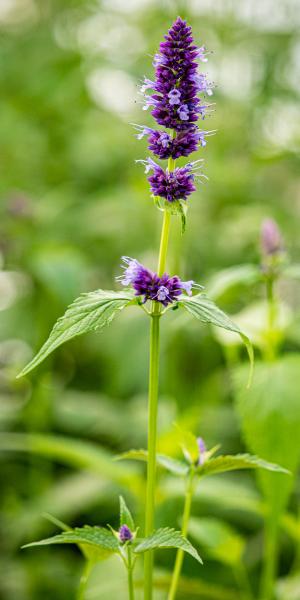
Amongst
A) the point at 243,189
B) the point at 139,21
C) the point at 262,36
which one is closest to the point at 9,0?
the point at 139,21

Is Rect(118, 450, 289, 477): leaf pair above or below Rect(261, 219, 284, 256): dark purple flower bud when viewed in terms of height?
below

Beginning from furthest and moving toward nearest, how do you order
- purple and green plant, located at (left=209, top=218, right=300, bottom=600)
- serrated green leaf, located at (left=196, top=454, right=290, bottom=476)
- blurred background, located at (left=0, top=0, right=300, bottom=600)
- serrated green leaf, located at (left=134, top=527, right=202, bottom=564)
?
blurred background, located at (left=0, top=0, right=300, bottom=600), purple and green plant, located at (left=209, top=218, right=300, bottom=600), serrated green leaf, located at (left=196, top=454, right=290, bottom=476), serrated green leaf, located at (left=134, top=527, right=202, bottom=564)

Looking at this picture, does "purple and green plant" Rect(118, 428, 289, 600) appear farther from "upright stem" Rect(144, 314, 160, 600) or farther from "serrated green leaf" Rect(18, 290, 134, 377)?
"serrated green leaf" Rect(18, 290, 134, 377)

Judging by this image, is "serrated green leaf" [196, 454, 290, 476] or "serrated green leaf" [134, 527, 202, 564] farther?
"serrated green leaf" [196, 454, 290, 476]

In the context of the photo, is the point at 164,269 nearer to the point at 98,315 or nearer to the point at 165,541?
the point at 98,315

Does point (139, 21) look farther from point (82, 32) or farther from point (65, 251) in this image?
point (65, 251)

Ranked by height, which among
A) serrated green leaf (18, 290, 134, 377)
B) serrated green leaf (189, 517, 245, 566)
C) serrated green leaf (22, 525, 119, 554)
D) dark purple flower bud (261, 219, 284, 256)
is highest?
dark purple flower bud (261, 219, 284, 256)

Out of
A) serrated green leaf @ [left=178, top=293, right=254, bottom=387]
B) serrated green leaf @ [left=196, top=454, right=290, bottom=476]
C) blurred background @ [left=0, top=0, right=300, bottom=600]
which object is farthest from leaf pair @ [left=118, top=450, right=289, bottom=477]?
blurred background @ [left=0, top=0, right=300, bottom=600]
